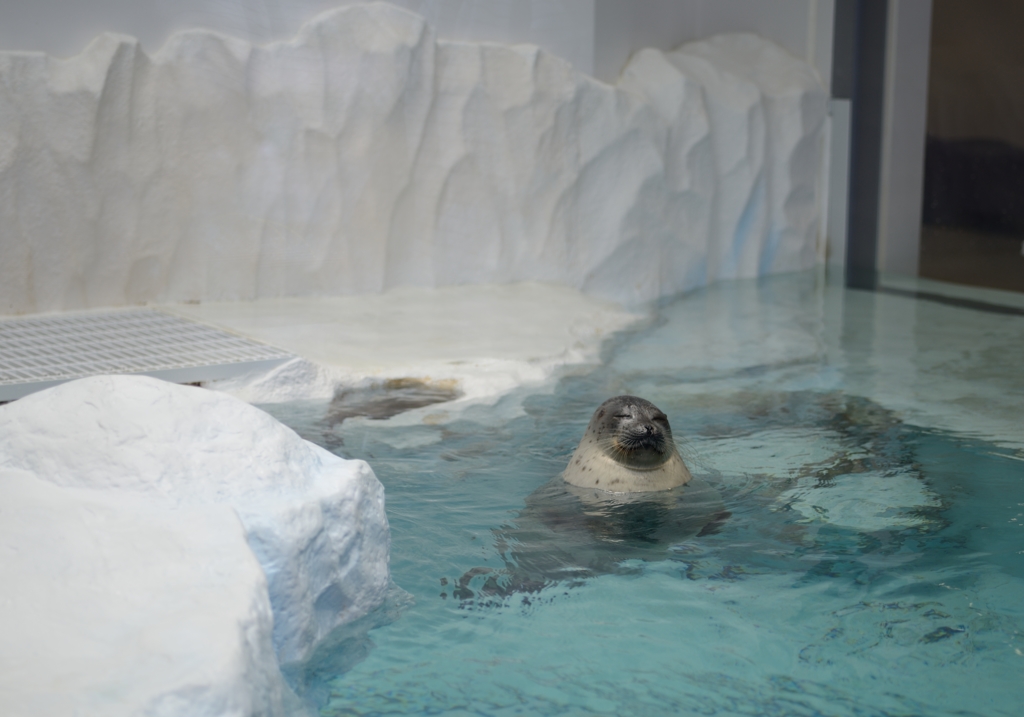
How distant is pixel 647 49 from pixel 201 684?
8.53m

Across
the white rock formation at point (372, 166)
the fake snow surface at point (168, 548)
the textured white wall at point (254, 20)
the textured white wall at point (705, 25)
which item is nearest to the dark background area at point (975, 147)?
the textured white wall at point (705, 25)

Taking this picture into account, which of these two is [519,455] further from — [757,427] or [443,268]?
[443,268]

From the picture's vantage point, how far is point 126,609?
1984 mm

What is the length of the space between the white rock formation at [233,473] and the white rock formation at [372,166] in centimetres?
413

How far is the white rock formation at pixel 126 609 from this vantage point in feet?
5.73

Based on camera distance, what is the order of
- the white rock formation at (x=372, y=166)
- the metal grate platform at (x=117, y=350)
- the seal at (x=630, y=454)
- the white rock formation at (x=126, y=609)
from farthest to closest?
the white rock formation at (x=372, y=166), the metal grate platform at (x=117, y=350), the seal at (x=630, y=454), the white rock formation at (x=126, y=609)

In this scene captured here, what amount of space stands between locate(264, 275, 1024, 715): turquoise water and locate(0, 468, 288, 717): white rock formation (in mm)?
398

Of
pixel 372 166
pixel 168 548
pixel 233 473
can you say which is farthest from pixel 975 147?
pixel 168 548

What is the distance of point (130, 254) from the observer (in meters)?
6.62

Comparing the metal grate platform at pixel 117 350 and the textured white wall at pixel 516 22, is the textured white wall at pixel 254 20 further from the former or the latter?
the metal grate platform at pixel 117 350

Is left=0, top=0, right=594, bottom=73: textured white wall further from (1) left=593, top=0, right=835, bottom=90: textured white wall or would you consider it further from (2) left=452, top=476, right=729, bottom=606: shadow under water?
(2) left=452, top=476, right=729, bottom=606: shadow under water

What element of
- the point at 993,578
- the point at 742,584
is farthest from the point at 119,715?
the point at 993,578

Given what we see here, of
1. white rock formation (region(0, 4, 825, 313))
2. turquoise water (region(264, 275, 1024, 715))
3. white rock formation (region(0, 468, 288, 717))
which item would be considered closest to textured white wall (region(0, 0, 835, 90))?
white rock formation (region(0, 4, 825, 313))

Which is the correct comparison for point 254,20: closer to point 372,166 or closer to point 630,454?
point 372,166
